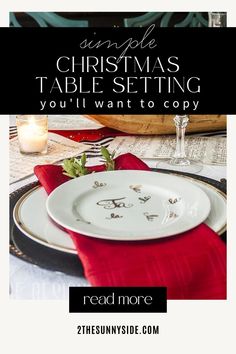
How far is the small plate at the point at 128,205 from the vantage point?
53 cm

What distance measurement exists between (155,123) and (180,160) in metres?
0.11

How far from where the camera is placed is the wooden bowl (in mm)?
815

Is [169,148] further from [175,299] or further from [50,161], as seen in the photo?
[175,299]

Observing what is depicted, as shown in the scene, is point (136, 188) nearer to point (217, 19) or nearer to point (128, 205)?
point (128, 205)

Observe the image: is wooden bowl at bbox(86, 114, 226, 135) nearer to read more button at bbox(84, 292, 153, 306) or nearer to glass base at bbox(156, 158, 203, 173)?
glass base at bbox(156, 158, 203, 173)

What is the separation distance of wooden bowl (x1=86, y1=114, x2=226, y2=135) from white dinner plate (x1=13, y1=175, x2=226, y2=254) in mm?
192

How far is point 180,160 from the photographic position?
747 mm

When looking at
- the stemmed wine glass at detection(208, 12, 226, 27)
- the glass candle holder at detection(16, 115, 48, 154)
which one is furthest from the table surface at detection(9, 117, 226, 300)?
the stemmed wine glass at detection(208, 12, 226, 27)

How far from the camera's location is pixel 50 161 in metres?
0.75

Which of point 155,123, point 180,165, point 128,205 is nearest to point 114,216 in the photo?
point 128,205

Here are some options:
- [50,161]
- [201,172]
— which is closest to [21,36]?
[50,161]

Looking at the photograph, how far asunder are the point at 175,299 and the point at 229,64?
30 centimetres

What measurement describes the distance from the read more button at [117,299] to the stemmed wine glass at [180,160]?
20 cm

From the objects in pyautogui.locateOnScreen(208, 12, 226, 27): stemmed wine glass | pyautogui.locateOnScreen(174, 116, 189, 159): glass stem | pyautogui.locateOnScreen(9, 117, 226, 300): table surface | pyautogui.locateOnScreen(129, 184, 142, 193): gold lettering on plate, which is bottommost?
pyautogui.locateOnScreen(9, 117, 226, 300): table surface
